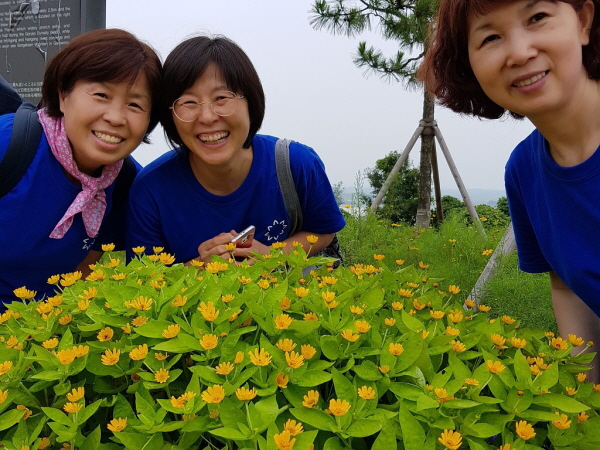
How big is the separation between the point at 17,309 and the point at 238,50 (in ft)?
3.95

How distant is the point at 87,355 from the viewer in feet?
2.89

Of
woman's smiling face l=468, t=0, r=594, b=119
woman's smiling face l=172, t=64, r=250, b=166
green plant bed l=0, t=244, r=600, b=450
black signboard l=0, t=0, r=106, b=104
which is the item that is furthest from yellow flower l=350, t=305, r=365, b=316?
black signboard l=0, t=0, r=106, b=104

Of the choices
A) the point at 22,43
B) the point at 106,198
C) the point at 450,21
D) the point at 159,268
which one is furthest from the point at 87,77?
the point at 22,43

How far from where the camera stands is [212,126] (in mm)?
1854

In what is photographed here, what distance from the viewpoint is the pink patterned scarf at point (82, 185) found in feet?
5.93

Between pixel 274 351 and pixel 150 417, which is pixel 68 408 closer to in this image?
pixel 150 417

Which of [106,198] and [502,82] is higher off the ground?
[502,82]

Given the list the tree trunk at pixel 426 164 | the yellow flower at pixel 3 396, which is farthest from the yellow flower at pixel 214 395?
the tree trunk at pixel 426 164

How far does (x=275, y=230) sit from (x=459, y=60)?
3.23ft

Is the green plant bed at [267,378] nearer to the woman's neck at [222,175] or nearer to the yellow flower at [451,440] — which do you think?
the yellow flower at [451,440]

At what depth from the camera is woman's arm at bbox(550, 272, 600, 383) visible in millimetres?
1574

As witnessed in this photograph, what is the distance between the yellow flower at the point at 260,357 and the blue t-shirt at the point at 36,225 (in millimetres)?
1316

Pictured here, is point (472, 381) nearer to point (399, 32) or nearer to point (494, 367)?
point (494, 367)

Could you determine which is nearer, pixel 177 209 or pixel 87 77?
pixel 87 77
